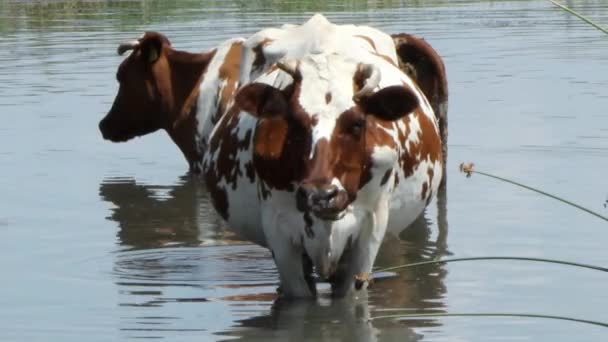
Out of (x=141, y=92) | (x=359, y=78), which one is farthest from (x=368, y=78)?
(x=141, y=92)

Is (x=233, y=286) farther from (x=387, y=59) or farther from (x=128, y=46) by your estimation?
(x=128, y=46)

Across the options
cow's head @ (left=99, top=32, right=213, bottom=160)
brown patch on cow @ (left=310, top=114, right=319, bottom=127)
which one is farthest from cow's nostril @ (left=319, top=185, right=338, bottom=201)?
cow's head @ (left=99, top=32, right=213, bottom=160)

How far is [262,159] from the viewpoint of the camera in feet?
29.7

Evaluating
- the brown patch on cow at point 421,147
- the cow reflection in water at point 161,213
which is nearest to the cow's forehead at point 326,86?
the brown patch on cow at point 421,147

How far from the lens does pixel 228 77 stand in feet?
43.5

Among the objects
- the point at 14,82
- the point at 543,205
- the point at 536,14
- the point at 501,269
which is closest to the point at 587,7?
the point at 536,14

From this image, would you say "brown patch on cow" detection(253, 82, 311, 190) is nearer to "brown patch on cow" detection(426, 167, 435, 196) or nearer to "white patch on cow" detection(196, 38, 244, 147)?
"brown patch on cow" detection(426, 167, 435, 196)

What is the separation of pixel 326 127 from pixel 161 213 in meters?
4.87

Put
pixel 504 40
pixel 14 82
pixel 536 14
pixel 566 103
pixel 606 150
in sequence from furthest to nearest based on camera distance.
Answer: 1. pixel 536 14
2. pixel 504 40
3. pixel 14 82
4. pixel 566 103
5. pixel 606 150

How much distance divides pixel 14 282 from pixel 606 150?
6228 mm

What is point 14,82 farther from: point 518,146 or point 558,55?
point 518,146

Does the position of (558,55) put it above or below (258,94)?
below

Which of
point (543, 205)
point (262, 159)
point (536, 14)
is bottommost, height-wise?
point (536, 14)

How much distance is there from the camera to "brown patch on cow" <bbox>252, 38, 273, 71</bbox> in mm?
10883
